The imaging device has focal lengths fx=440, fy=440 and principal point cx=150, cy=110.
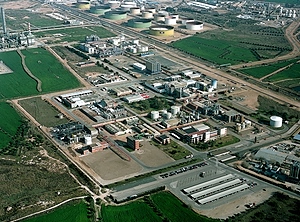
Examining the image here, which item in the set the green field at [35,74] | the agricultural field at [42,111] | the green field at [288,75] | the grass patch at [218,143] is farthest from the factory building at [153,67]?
the grass patch at [218,143]

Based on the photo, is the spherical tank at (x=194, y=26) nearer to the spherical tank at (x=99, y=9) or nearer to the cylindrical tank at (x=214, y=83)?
the spherical tank at (x=99, y=9)

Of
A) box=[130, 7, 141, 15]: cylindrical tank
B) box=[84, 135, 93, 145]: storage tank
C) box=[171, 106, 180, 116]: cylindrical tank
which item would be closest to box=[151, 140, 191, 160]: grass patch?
box=[84, 135, 93, 145]: storage tank

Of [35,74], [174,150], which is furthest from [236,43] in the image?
[174,150]

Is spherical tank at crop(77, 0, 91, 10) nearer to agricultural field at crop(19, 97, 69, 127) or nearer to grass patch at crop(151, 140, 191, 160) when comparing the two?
agricultural field at crop(19, 97, 69, 127)

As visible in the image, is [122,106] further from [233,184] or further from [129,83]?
[233,184]

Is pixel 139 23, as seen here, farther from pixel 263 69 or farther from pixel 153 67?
Answer: pixel 263 69

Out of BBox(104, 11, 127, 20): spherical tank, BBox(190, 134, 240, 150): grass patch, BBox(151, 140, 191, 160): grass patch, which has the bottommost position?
BBox(151, 140, 191, 160): grass patch
